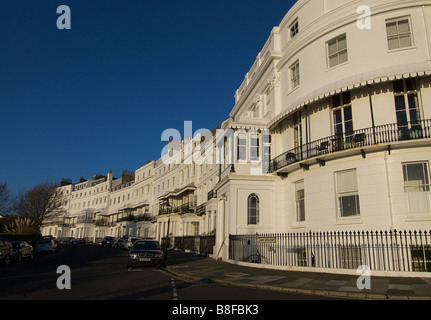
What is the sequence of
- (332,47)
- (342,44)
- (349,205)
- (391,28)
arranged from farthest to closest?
(332,47) < (342,44) < (391,28) < (349,205)

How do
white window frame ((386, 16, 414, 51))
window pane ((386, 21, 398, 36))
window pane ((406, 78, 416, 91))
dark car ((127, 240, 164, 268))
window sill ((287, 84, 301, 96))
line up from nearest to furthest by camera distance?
window pane ((406, 78, 416, 91)) < white window frame ((386, 16, 414, 51)) < window pane ((386, 21, 398, 36)) < dark car ((127, 240, 164, 268)) < window sill ((287, 84, 301, 96))

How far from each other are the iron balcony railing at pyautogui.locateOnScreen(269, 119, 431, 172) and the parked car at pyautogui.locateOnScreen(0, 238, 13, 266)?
16524mm

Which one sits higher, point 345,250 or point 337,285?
point 345,250

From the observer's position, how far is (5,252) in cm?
1798

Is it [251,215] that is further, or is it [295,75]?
[295,75]

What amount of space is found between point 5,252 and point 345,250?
17535 millimetres

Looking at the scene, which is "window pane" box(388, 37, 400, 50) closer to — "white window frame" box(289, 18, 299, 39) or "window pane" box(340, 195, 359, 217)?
"white window frame" box(289, 18, 299, 39)

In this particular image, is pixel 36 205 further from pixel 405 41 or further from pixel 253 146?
pixel 405 41

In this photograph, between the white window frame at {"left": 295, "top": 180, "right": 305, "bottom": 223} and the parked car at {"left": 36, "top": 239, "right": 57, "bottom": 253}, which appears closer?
the white window frame at {"left": 295, "top": 180, "right": 305, "bottom": 223}

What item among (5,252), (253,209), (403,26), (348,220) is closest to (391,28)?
(403,26)

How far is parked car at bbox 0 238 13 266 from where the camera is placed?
58.0ft

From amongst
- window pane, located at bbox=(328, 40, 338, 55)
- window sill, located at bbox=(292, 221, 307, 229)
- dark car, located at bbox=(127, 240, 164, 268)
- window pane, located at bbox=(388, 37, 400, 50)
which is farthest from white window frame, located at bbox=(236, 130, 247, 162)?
window pane, located at bbox=(388, 37, 400, 50)

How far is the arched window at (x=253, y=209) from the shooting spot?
19906 millimetres
